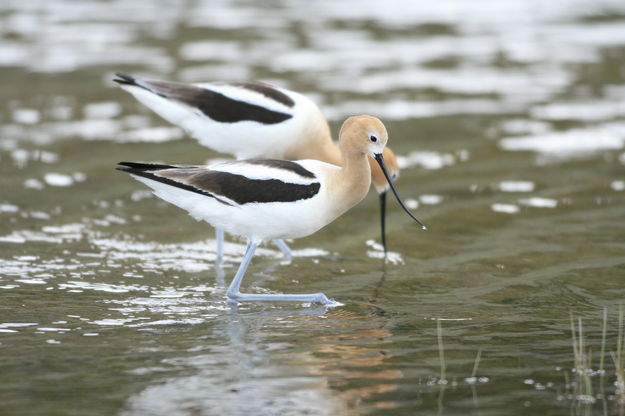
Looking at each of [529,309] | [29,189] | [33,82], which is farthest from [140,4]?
[529,309]

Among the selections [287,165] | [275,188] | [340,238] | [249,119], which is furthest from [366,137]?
[340,238]

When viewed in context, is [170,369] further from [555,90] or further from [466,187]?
[555,90]

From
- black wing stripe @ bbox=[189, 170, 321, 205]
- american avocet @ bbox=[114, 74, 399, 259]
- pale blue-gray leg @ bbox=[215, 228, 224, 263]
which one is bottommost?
pale blue-gray leg @ bbox=[215, 228, 224, 263]

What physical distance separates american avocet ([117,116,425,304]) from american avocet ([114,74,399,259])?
1650 mm

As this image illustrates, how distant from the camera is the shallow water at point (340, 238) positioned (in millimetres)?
6375

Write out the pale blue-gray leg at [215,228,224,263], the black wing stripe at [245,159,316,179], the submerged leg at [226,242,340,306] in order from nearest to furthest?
the black wing stripe at [245,159,316,179] → the submerged leg at [226,242,340,306] → the pale blue-gray leg at [215,228,224,263]

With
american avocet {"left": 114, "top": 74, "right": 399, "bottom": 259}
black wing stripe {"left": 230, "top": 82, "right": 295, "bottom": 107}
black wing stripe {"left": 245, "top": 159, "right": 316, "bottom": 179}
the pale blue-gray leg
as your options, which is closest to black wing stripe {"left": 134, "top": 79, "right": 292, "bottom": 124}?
american avocet {"left": 114, "top": 74, "right": 399, "bottom": 259}

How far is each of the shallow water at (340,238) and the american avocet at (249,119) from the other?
0.87 metres

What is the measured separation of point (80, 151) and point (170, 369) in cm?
678

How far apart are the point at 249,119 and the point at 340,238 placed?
1478mm

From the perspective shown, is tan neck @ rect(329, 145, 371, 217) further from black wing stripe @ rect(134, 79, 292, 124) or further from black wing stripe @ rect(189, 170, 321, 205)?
→ black wing stripe @ rect(134, 79, 292, 124)

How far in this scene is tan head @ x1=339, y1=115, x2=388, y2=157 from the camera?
25.8ft

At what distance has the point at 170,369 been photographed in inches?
257

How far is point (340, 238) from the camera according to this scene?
10.3 metres
